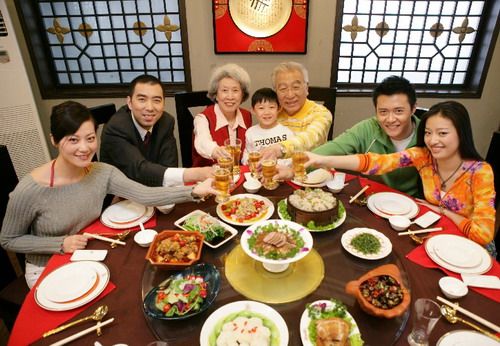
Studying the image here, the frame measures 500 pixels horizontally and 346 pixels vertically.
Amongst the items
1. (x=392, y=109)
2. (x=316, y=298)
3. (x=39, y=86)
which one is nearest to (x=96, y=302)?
(x=316, y=298)

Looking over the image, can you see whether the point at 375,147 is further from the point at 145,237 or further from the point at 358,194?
the point at 145,237

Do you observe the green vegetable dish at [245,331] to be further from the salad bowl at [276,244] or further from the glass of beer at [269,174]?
the glass of beer at [269,174]

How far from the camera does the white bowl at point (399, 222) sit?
1648mm

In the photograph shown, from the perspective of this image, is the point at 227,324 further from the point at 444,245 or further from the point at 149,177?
the point at 149,177

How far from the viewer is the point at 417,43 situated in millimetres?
3959

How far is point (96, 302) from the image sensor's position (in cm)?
126

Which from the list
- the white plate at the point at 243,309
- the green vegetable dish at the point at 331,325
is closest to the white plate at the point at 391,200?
the green vegetable dish at the point at 331,325

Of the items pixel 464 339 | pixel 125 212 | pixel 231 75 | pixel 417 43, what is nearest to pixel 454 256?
pixel 464 339

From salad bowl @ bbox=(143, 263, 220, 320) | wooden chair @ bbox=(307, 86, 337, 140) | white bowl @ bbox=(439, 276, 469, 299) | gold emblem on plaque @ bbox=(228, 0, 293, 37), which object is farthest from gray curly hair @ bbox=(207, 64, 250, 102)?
white bowl @ bbox=(439, 276, 469, 299)

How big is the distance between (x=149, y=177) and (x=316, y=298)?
1.39m

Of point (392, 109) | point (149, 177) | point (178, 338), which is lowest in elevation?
point (178, 338)

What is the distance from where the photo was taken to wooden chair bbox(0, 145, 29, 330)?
5.45ft

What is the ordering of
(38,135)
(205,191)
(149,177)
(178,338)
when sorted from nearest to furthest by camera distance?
1. (178,338)
2. (205,191)
3. (149,177)
4. (38,135)

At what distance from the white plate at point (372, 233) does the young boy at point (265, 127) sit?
1.34 metres
